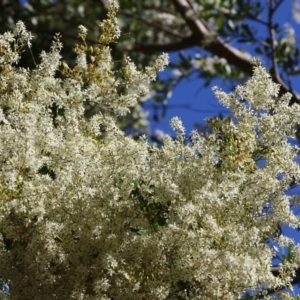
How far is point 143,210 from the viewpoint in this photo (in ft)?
3.73

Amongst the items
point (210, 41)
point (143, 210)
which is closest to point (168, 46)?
point (210, 41)

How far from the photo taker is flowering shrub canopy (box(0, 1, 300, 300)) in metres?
1.09

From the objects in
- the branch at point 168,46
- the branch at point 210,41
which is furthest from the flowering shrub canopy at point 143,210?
the branch at point 168,46

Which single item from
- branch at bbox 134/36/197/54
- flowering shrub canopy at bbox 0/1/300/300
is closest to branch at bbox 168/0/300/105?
branch at bbox 134/36/197/54

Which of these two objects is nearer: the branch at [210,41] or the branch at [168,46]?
the branch at [210,41]

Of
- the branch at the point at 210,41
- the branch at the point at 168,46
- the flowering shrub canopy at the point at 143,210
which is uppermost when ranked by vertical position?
the branch at the point at 168,46

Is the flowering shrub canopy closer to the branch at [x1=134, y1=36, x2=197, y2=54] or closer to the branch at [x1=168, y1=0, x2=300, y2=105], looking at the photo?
the branch at [x1=168, y1=0, x2=300, y2=105]

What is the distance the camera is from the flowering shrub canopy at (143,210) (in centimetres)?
109

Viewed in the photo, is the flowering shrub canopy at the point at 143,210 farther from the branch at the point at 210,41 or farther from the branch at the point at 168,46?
the branch at the point at 168,46

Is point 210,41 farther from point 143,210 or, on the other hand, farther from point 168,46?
point 143,210

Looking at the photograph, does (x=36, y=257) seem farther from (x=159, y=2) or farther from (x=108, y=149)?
A: (x=159, y=2)

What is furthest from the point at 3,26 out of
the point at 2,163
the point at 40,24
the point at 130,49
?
the point at 2,163

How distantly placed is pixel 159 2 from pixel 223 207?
3202mm

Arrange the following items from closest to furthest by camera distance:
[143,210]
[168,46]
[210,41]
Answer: [143,210] < [210,41] < [168,46]
